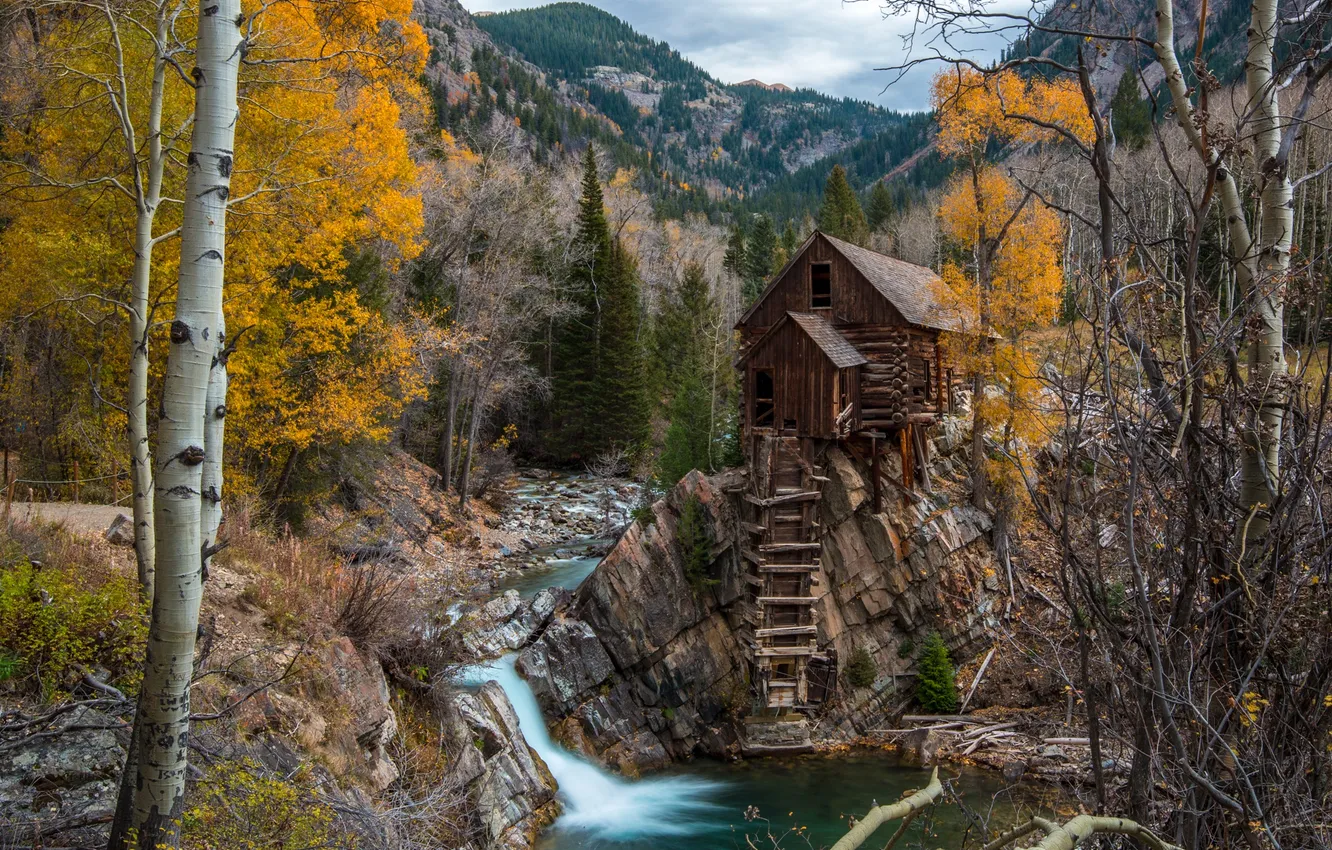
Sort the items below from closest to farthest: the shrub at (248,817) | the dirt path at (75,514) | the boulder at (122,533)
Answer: the shrub at (248,817) → the boulder at (122,533) → the dirt path at (75,514)

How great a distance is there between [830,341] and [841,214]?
3383 centimetres

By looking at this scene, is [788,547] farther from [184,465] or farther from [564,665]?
[184,465]

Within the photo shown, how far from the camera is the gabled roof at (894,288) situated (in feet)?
58.5

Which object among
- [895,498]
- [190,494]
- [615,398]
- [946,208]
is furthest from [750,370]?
[615,398]

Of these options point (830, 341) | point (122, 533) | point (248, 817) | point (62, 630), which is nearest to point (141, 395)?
point (62, 630)

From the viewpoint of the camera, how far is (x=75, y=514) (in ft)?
34.5

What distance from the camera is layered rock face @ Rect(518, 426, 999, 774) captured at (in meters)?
16.3

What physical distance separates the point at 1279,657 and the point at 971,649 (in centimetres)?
1573

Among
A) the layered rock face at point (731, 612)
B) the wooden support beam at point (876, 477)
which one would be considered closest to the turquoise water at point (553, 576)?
the layered rock face at point (731, 612)

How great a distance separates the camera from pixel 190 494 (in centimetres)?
402

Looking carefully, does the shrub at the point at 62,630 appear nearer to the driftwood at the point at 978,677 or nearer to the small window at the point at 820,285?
the small window at the point at 820,285

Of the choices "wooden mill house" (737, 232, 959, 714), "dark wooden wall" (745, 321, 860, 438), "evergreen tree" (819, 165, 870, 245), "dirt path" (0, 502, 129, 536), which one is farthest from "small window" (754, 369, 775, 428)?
→ "evergreen tree" (819, 165, 870, 245)

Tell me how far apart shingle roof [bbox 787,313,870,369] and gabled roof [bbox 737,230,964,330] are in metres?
1.39

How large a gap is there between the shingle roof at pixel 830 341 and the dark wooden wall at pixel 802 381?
0.12m
